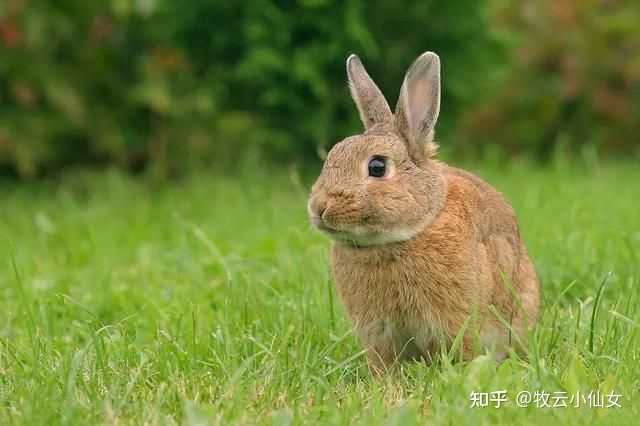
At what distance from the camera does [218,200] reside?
7.63m

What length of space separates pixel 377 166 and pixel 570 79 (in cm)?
635

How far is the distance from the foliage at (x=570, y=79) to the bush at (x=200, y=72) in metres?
1.40

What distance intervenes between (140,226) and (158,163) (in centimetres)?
182

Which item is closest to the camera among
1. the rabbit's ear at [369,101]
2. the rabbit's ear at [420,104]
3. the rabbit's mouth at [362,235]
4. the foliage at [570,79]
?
the rabbit's mouth at [362,235]

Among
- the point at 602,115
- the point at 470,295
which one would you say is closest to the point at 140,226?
the point at 470,295

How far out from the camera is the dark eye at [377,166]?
3.51 meters

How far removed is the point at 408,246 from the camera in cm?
348

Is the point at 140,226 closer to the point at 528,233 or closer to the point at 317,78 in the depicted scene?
the point at 317,78
